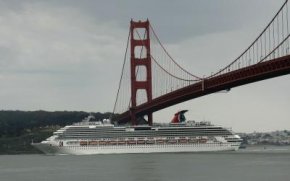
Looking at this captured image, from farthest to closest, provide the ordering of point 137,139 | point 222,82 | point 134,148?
1. point 137,139
2. point 134,148
3. point 222,82

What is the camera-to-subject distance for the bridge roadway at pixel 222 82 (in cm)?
4712

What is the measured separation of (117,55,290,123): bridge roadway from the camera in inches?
1855

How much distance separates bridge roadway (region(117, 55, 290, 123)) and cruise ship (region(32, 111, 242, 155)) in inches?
281

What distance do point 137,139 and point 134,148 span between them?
133 centimetres

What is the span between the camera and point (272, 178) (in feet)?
115

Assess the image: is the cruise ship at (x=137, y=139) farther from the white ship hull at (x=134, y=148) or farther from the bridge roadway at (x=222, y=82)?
the bridge roadway at (x=222, y=82)

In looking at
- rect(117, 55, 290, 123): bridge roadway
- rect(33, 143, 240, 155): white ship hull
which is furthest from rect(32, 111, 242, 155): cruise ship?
rect(117, 55, 290, 123): bridge roadway

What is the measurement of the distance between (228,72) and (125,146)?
97.5 feet

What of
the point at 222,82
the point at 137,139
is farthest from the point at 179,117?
the point at 222,82

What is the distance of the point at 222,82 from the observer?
180ft

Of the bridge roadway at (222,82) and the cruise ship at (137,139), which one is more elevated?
the bridge roadway at (222,82)

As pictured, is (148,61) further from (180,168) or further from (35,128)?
(35,128)

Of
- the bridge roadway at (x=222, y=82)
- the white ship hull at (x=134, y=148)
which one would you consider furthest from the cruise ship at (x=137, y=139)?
the bridge roadway at (x=222, y=82)

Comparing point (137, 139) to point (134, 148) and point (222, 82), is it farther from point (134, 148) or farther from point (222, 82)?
point (222, 82)
